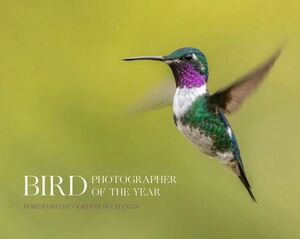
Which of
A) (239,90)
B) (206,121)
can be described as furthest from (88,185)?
(239,90)

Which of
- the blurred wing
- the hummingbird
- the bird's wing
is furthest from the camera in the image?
the blurred wing

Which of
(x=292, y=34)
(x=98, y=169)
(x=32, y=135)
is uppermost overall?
(x=292, y=34)

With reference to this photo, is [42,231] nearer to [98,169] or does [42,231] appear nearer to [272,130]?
[98,169]

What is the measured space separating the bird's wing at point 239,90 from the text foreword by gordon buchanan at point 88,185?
52 cm

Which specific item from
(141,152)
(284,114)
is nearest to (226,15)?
(284,114)

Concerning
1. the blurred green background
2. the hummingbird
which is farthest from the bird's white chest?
the blurred green background

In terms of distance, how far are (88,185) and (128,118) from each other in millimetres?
243

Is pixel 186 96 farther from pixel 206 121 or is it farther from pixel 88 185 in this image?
pixel 88 185

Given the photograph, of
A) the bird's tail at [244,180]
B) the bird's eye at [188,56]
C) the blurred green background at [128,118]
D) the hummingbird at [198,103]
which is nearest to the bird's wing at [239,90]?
the hummingbird at [198,103]

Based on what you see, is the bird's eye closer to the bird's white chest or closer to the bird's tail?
the bird's white chest

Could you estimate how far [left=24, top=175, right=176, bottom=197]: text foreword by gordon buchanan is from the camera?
2033mm

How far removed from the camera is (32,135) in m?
2.08

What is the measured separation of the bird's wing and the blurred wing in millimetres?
154

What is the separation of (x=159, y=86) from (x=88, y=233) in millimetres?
566
